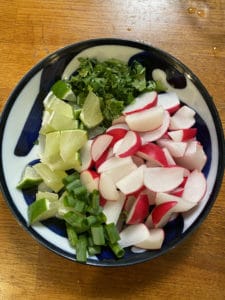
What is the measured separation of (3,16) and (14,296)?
712mm

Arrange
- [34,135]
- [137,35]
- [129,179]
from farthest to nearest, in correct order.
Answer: [137,35] < [34,135] < [129,179]

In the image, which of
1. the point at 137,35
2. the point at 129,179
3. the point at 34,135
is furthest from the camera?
the point at 137,35

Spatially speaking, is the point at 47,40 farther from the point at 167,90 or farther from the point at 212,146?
the point at 212,146

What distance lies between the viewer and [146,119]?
99cm

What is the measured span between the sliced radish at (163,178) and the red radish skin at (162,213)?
0.03 m

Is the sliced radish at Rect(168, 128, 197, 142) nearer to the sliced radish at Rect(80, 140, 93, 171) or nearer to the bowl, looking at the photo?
the bowl

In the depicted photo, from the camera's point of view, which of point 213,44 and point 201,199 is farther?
point 213,44

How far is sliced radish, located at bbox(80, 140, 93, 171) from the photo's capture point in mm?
1001

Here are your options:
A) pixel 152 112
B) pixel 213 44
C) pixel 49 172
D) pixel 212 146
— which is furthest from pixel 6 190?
pixel 213 44

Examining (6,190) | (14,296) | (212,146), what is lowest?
(14,296)

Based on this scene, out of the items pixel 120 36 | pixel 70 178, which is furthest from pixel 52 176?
pixel 120 36

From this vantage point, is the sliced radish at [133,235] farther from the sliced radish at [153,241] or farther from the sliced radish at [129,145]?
the sliced radish at [129,145]

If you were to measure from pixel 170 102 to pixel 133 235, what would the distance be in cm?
32

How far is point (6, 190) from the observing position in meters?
0.98
